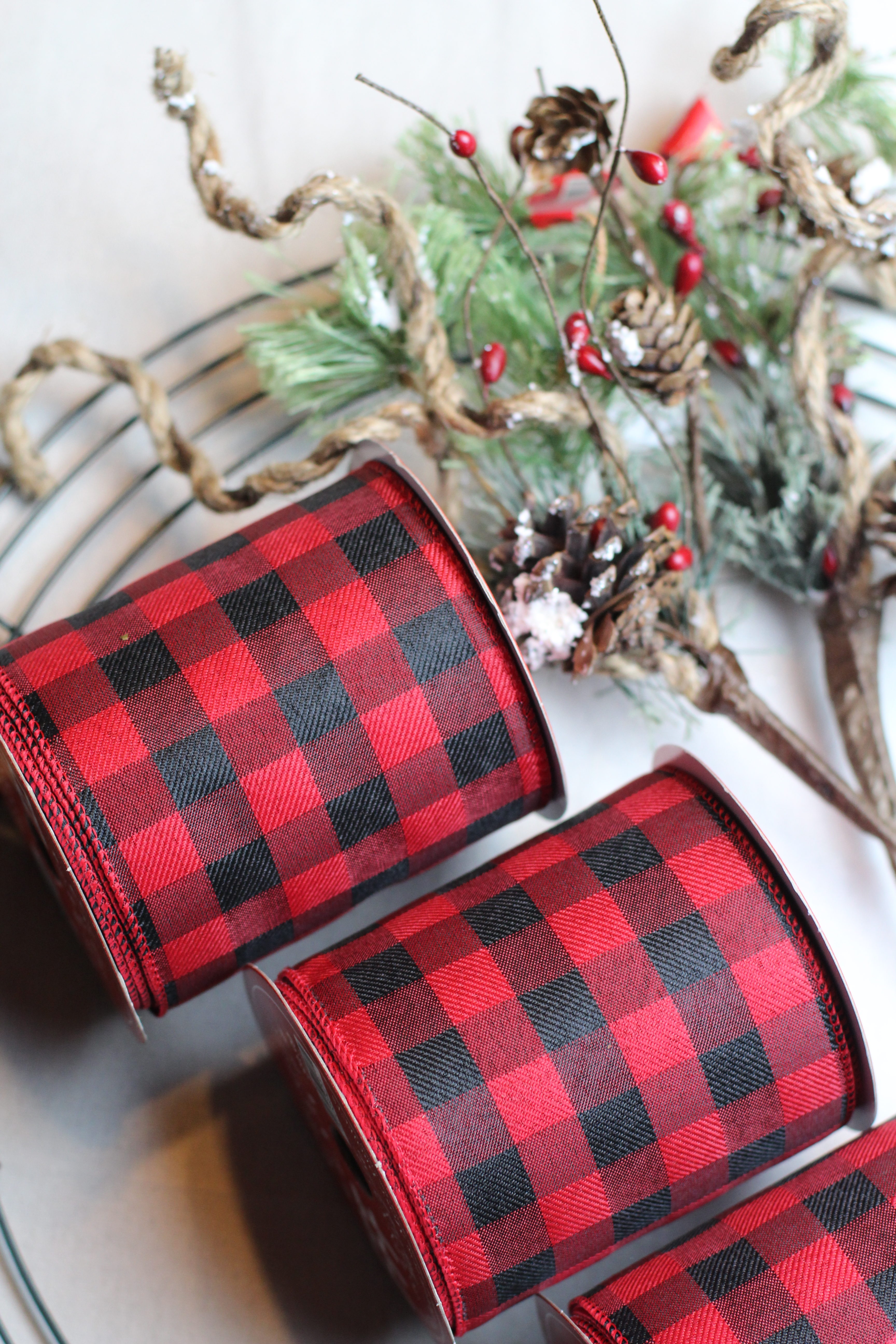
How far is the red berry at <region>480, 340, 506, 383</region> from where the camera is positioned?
2.44ft

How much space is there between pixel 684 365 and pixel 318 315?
0.29 m

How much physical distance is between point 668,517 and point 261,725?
29 centimetres

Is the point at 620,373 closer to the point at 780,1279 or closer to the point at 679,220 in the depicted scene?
the point at 679,220

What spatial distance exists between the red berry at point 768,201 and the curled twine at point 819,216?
0.16ft

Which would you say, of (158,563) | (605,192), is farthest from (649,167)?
(158,563)

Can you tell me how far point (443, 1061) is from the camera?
24.3 inches

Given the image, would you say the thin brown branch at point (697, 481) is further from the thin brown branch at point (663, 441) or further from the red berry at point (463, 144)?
the red berry at point (463, 144)

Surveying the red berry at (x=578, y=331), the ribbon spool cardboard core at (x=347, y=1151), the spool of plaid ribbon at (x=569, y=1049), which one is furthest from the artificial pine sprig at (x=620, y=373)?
the ribbon spool cardboard core at (x=347, y=1151)

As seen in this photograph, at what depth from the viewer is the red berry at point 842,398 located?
84 centimetres

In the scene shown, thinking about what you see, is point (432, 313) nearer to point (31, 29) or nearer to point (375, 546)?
point (375, 546)

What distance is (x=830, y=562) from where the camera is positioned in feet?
2.67

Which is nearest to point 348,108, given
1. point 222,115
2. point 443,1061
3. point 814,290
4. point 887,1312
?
point 222,115

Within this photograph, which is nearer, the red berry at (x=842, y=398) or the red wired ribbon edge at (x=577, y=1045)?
the red wired ribbon edge at (x=577, y=1045)

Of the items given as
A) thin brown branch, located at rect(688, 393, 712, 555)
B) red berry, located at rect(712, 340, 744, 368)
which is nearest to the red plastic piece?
red berry, located at rect(712, 340, 744, 368)
